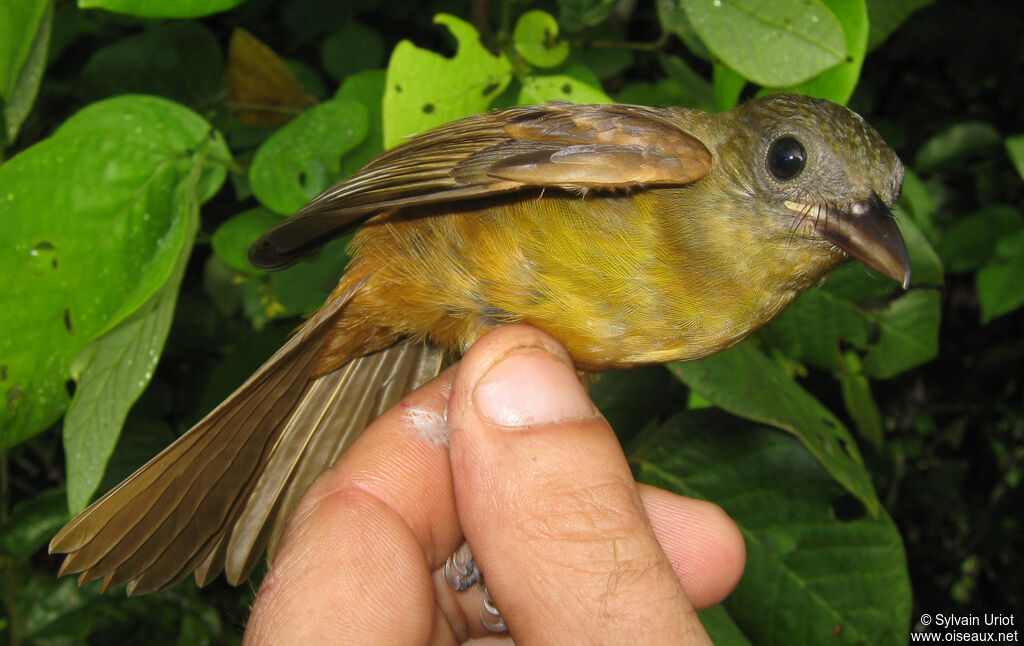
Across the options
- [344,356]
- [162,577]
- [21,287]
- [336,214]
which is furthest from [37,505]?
[336,214]

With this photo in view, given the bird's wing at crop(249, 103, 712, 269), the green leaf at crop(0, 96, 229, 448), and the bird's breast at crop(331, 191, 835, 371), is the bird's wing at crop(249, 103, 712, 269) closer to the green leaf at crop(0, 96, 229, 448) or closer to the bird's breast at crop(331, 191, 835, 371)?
the bird's breast at crop(331, 191, 835, 371)

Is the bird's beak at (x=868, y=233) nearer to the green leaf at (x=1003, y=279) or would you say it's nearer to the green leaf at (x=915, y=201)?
the green leaf at (x=915, y=201)

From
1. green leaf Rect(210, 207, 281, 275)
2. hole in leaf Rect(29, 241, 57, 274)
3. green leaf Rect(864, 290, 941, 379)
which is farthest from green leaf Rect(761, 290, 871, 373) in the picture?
hole in leaf Rect(29, 241, 57, 274)

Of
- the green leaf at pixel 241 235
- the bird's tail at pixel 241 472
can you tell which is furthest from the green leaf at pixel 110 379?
the green leaf at pixel 241 235

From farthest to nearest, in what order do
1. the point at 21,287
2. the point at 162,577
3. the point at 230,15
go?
1. the point at 230,15
2. the point at 162,577
3. the point at 21,287

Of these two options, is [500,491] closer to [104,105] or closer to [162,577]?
[162,577]
